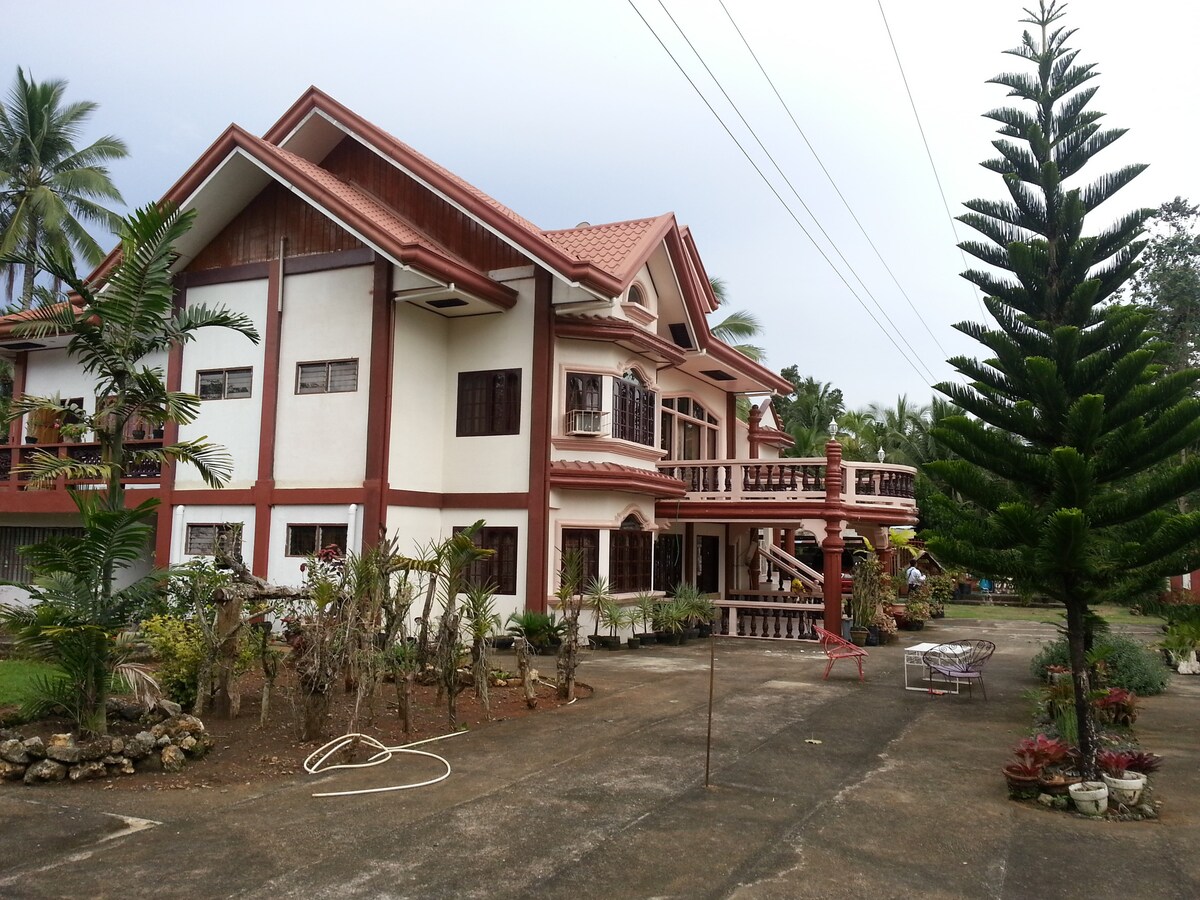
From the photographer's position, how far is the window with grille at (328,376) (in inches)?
632

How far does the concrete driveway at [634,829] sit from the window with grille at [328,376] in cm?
838

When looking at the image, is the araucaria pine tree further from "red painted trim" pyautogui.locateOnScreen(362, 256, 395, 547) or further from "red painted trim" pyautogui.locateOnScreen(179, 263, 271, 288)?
"red painted trim" pyautogui.locateOnScreen(179, 263, 271, 288)

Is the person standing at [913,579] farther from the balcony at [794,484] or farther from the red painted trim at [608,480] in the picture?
the red painted trim at [608,480]

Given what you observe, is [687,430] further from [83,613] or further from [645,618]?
[83,613]

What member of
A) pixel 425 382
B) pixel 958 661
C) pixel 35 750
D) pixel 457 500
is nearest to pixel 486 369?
pixel 425 382

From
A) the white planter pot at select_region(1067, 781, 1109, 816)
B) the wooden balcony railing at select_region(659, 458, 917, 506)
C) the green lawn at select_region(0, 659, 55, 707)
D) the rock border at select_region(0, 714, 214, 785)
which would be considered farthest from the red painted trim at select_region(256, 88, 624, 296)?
the white planter pot at select_region(1067, 781, 1109, 816)

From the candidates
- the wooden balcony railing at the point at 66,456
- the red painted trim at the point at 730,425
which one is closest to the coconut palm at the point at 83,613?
the wooden balcony railing at the point at 66,456

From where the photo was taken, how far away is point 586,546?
16.4 metres

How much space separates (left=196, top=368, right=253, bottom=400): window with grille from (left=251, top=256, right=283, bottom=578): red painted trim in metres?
0.59

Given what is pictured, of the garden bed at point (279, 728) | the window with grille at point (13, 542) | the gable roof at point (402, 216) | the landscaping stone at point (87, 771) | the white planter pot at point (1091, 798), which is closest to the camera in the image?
the white planter pot at point (1091, 798)

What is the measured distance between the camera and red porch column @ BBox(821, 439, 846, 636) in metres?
17.0

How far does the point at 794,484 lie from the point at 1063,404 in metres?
9.41

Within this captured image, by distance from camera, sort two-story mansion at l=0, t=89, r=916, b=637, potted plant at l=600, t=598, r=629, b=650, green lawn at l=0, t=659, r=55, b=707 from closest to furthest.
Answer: green lawn at l=0, t=659, r=55, b=707
two-story mansion at l=0, t=89, r=916, b=637
potted plant at l=600, t=598, r=629, b=650

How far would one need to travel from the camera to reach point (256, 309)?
17.2m
